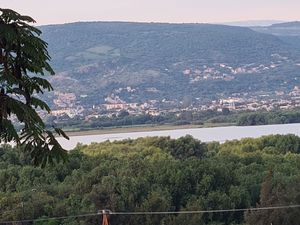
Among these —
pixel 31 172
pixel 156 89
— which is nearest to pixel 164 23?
pixel 156 89

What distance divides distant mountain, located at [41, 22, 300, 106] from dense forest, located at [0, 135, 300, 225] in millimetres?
63338

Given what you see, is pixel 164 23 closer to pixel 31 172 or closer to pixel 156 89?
pixel 156 89

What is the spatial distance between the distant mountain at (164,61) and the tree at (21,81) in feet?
280

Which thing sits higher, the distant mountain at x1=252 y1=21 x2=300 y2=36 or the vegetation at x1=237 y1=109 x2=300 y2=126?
the distant mountain at x1=252 y1=21 x2=300 y2=36

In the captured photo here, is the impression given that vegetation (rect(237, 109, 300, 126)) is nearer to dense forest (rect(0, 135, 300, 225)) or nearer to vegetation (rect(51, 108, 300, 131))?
vegetation (rect(51, 108, 300, 131))

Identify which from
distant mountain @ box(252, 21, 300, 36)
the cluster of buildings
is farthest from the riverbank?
distant mountain @ box(252, 21, 300, 36)

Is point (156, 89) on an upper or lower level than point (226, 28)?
lower

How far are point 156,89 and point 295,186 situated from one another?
77002mm

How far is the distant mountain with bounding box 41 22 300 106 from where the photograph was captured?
96.9 meters

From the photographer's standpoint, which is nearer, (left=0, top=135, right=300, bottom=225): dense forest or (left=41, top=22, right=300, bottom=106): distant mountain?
(left=0, top=135, right=300, bottom=225): dense forest

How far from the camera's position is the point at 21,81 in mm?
3385

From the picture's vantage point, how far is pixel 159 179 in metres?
23.3

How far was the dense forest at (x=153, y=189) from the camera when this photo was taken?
1956cm

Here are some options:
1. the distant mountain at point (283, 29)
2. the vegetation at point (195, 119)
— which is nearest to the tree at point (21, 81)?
the vegetation at point (195, 119)
